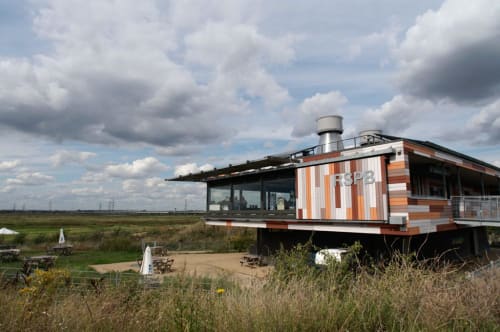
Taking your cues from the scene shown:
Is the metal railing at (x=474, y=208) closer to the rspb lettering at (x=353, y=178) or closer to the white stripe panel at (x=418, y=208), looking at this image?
the white stripe panel at (x=418, y=208)

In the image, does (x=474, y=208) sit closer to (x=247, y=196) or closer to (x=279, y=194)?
(x=279, y=194)

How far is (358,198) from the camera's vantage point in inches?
499

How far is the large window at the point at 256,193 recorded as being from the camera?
15.9 metres

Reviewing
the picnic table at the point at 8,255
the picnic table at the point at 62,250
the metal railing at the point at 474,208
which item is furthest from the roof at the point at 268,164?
the picnic table at the point at 8,255

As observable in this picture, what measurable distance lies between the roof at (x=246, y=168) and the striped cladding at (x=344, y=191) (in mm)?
Answer: 1040

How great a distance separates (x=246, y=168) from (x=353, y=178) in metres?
6.29

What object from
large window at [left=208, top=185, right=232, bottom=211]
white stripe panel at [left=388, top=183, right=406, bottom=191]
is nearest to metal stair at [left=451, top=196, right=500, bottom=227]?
white stripe panel at [left=388, top=183, right=406, bottom=191]

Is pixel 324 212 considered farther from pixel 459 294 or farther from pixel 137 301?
pixel 137 301

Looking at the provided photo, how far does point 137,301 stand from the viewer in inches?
175

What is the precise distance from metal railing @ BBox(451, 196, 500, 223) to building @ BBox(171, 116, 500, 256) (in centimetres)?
4

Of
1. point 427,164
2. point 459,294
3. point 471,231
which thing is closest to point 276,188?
point 427,164

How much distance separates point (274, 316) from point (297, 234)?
14.2 m

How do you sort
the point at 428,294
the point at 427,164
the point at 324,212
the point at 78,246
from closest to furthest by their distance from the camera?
the point at 428,294
the point at 324,212
the point at 427,164
the point at 78,246

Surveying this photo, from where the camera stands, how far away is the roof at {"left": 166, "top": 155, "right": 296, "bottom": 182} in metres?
15.3
